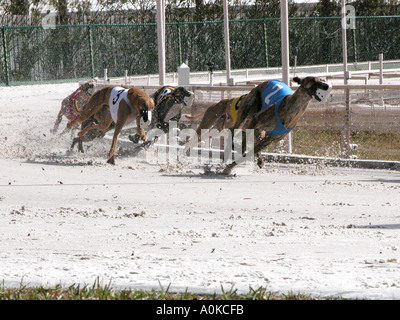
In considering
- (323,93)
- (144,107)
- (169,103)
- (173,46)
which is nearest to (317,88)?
(323,93)

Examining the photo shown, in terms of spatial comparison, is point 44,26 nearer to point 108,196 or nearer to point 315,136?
point 315,136

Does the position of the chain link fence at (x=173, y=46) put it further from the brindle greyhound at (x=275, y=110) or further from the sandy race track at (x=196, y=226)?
the brindle greyhound at (x=275, y=110)

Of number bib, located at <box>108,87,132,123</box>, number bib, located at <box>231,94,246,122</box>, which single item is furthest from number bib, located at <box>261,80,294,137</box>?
number bib, located at <box>108,87,132,123</box>

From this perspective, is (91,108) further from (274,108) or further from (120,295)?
(120,295)

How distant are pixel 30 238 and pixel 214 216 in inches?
75.6

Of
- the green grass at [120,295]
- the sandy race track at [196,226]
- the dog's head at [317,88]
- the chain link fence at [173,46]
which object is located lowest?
the sandy race track at [196,226]

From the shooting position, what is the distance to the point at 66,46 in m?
26.7

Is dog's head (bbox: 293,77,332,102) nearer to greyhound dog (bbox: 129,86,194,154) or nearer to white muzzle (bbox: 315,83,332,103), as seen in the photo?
white muzzle (bbox: 315,83,332,103)

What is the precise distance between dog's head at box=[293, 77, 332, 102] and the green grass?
5.31 metres

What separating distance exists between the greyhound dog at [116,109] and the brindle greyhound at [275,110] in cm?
144

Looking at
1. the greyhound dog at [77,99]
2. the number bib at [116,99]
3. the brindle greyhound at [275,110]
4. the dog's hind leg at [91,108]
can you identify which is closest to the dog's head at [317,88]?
the brindle greyhound at [275,110]

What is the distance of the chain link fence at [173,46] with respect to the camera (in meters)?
25.8

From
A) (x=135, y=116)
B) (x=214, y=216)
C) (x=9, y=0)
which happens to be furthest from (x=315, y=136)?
(x=9, y=0)

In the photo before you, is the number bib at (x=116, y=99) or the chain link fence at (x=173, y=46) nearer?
the number bib at (x=116, y=99)
